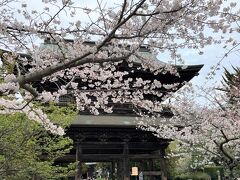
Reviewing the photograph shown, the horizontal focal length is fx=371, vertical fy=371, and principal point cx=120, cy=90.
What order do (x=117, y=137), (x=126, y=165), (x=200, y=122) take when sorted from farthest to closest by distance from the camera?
(x=117, y=137)
(x=126, y=165)
(x=200, y=122)

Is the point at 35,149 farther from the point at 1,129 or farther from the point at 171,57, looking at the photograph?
the point at 171,57

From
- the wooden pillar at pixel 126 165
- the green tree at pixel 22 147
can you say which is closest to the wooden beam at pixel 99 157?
the wooden pillar at pixel 126 165

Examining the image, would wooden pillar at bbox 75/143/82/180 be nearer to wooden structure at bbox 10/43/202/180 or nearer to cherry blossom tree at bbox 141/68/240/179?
wooden structure at bbox 10/43/202/180

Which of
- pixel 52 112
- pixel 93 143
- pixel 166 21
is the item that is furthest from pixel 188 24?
pixel 93 143

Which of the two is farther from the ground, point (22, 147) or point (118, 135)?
point (118, 135)

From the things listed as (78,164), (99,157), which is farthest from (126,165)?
(78,164)

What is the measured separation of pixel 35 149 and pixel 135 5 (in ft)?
23.5

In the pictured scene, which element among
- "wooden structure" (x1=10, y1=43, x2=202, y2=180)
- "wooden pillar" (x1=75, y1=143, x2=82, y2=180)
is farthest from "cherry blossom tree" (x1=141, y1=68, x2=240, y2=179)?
"wooden pillar" (x1=75, y1=143, x2=82, y2=180)

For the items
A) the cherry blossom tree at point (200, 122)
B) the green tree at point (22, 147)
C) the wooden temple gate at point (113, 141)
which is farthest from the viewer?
the wooden temple gate at point (113, 141)

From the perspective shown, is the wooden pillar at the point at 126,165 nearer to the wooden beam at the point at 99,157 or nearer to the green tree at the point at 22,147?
the wooden beam at the point at 99,157

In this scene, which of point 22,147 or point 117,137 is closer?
point 22,147

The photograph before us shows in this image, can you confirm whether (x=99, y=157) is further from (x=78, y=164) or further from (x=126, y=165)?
(x=78, y=164)

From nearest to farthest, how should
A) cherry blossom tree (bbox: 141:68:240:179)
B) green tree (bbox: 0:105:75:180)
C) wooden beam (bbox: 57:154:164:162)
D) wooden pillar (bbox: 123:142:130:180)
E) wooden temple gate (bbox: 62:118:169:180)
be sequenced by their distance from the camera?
green tree (bbox: 0:105:75:180) → cherry blossom tree (bbox: 141:68:240:179) → wooden temple gate (bbox: 62:118:169:180) → wooden pillar (bbox: 123:142:130:180) → wooden beam (bbox: 57:154:164:162)

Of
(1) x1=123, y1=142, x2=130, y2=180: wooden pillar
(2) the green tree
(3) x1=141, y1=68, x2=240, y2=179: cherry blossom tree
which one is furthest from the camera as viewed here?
(1) x1=123, y1=142, x2=130, y2=180: wooden pillar
